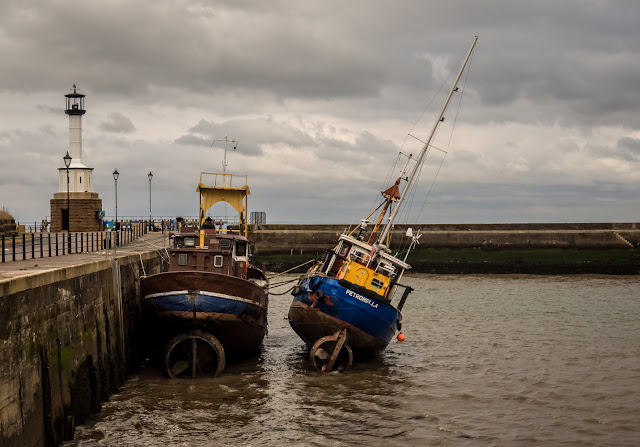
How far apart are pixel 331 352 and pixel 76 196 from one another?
37.9 m

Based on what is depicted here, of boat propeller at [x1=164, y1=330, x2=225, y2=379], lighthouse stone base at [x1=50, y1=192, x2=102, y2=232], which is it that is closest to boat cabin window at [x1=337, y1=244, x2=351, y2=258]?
boat propeller at [x1=164, y1=330, x2=225, y2=379]

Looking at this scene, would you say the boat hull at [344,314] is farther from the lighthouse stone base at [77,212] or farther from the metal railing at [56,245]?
the lighthouse stone base at [77,212]

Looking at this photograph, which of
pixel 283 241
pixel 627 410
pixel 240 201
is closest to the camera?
pixel 627 410

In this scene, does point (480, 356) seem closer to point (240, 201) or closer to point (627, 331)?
point (627, 331)

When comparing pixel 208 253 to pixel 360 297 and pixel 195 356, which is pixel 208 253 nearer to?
pixel 195 356

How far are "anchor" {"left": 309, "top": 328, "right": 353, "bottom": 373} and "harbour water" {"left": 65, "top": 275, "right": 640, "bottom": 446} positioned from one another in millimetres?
372

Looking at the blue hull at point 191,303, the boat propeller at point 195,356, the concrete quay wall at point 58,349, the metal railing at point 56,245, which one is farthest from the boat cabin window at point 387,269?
the metal railing at point 56,245

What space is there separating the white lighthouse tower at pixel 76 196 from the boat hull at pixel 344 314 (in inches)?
1274

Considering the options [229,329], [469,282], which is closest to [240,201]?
[229,329]

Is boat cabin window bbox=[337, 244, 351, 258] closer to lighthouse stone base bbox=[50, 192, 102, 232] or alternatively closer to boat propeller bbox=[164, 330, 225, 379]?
boat propeller bbox=[164, 330, 225, 379]

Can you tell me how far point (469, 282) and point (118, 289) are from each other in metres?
30.3

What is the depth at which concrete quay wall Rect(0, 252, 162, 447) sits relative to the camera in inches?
394

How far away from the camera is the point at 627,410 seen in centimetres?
1571

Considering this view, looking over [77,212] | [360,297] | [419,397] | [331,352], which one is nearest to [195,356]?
[331,352]
